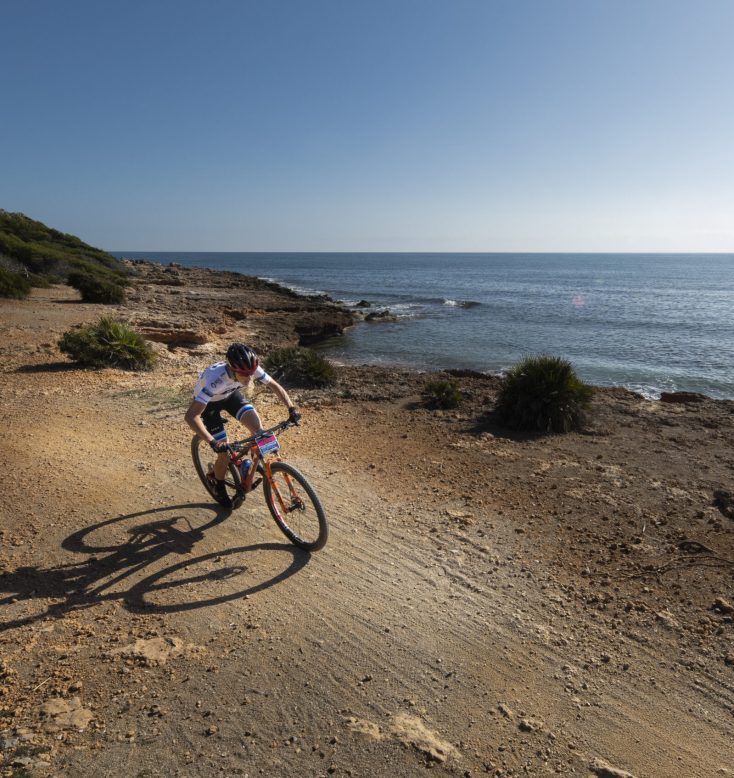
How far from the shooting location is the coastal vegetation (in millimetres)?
21750

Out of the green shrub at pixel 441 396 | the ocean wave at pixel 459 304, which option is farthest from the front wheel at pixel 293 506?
the ocean wave at pixel 459 304

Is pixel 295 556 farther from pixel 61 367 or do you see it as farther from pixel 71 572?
pixel 61 367

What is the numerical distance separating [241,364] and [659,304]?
168 ft

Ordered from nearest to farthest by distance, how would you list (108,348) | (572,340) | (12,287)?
(108,348), (12,287), (572,340)

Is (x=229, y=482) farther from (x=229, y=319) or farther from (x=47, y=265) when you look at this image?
(x=47, y=265)

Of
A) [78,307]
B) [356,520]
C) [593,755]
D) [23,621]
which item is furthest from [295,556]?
[78,307]

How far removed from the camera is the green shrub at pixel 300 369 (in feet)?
39.9

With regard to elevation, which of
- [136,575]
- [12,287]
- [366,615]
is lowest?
[366,615]

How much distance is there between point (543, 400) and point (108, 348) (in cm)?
976

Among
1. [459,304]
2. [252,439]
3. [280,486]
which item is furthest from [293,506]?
[459,304]

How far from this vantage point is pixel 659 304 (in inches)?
1806

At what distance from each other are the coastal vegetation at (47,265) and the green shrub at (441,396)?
58.0 ft

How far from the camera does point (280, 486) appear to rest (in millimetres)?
4949

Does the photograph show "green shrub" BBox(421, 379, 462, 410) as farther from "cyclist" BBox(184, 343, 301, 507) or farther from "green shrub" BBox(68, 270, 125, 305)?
"green shrub" BBox(68, 270, 125, 305)
